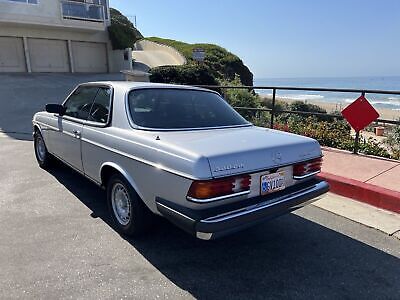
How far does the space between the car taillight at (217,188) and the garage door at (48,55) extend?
2508 cm

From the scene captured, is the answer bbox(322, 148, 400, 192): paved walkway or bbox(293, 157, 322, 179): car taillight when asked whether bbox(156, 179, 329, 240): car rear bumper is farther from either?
bbox(322, 148, 400, 192): paved walkway

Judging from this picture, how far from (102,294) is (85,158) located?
1825mm

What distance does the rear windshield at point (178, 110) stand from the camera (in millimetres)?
3521

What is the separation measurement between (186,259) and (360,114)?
4489 millimetres

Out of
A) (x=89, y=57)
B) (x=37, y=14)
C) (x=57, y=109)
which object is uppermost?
(x=37, y=14)

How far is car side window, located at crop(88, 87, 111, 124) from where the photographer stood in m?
3.81

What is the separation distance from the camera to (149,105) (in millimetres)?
3648

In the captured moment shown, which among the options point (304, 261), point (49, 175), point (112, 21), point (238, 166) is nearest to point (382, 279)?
point (304, 261)

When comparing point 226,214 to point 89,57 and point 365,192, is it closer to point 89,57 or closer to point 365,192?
point 365,192

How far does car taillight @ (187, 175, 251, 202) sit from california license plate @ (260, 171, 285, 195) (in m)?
0.20

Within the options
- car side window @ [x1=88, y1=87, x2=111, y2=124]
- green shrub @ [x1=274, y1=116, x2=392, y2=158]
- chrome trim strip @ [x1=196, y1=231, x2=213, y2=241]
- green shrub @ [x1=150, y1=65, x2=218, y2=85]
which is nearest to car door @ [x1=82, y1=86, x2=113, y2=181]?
car side window @ [x1=88, y1=87, x2=111, y2=124]

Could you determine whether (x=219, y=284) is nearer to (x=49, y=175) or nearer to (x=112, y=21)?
(x=49, y=175)

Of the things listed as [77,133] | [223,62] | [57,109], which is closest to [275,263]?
[77,133]

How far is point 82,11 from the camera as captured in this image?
2456 cm
